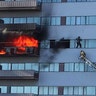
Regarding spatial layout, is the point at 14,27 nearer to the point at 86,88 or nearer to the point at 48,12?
the point at 48,12

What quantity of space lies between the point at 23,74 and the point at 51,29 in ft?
19.3

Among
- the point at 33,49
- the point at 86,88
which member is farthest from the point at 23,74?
the point at 86,88

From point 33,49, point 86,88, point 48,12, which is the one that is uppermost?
point 48,12

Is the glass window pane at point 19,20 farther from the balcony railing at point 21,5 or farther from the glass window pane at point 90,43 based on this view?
the glass window pane at point 90,43

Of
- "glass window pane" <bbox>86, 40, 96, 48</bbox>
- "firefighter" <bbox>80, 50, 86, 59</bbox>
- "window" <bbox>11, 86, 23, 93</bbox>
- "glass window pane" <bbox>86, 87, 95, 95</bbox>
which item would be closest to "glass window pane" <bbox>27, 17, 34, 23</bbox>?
"glass window pane" <bbox>86, 40, 96, 48</bbox>

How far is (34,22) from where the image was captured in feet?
219

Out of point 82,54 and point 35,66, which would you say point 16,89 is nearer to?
point 35,66

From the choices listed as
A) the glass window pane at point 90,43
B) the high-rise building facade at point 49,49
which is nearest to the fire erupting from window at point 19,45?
the high-rise building facade at point 49,49

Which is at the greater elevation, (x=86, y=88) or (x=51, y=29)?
(x=51, y=29)

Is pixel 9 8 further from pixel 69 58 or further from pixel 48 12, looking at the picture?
pixel 69 58

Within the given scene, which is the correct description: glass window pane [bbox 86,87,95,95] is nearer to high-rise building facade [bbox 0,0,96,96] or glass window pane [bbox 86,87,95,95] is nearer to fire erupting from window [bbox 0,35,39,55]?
high-rise building facade [bbox 0,0,96,96]

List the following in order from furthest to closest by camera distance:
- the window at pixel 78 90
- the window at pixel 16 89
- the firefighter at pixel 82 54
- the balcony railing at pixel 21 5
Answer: the window at pixel 16 89, the balcony railing at pixel 21 5, the window at pixel 78 90, the firefighter at pixel 82 54

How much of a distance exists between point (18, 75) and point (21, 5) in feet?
25.3

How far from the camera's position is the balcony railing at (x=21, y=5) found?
65.8 metres
